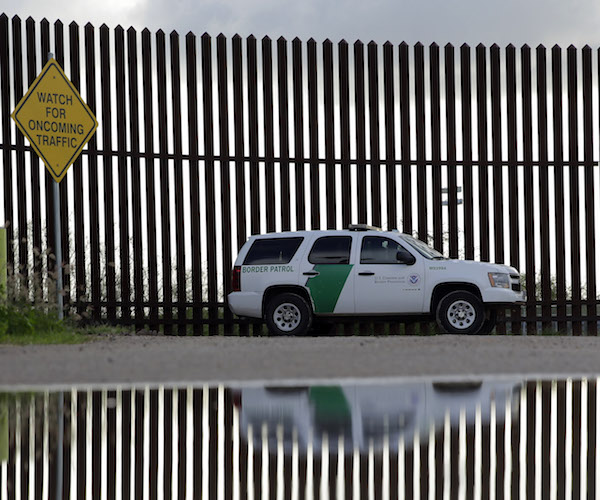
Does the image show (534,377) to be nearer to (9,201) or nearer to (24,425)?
(24,425)

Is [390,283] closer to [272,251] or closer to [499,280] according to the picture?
[499,280]

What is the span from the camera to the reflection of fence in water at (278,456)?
15.7 ft

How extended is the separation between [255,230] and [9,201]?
13.9 feet

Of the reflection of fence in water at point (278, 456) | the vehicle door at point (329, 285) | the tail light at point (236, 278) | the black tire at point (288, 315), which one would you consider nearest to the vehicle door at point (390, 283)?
the vehicle door at point (329, 285)

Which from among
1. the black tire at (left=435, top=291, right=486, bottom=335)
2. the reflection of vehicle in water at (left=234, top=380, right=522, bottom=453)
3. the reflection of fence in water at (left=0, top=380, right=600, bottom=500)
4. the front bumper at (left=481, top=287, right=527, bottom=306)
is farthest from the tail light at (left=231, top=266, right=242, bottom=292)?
the reflection of fence in water at (left=0, top=380, right=600, bottom=500)

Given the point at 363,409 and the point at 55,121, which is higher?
the point at 55,121

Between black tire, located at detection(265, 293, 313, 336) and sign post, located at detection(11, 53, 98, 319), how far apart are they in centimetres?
336

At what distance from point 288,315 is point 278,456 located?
11.4 m

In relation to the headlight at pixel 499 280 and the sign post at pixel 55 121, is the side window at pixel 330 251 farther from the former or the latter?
the sign post at pixel 55 121

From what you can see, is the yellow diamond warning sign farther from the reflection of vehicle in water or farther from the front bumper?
the reflection of vehicle in water

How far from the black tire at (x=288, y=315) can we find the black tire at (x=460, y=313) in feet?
6.97

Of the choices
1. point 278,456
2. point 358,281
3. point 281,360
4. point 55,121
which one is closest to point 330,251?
point 358,281

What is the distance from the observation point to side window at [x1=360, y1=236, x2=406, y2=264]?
16.7m

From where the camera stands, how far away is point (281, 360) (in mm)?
10812
